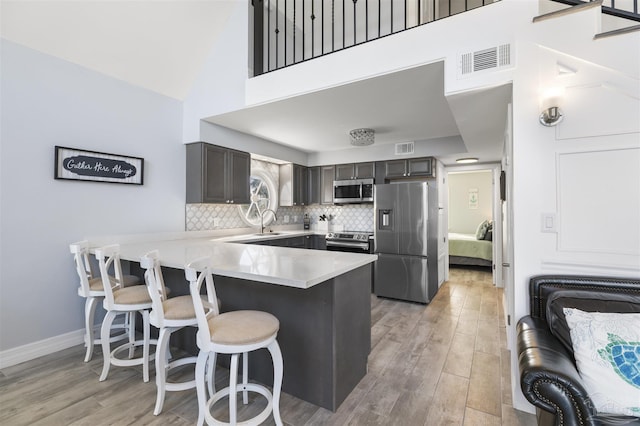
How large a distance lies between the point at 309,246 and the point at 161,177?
9.12 ft

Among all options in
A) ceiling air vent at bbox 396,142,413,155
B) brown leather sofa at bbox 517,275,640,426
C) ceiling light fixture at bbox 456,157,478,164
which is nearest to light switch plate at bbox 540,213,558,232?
brown leather sofa at bbox 517,275,640,426

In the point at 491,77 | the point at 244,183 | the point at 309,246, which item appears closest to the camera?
the point at 491,77

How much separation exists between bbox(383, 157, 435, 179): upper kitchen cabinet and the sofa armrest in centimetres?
366

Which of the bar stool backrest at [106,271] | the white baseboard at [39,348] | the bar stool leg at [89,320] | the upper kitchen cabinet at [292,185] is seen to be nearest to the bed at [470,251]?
the upper kitchen cabinet at [292,185]

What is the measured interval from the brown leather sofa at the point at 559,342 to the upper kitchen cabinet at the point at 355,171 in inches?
142

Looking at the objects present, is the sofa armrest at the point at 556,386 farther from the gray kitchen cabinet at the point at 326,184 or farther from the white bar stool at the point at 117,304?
the gray kitchen cabinet at the point at 326,184

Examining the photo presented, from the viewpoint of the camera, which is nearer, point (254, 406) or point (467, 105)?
point (254, 406)

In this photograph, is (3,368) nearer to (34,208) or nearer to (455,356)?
(34,208)

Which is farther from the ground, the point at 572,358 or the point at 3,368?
the point at 572,358

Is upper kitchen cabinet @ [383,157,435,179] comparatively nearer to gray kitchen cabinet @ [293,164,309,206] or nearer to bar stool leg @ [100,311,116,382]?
gray kitchen cabinet @ [293,164,309,206]

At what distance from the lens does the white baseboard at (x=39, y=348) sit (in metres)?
2.52

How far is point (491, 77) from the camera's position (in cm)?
215

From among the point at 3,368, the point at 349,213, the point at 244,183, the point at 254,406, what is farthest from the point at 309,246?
the point at 3,368

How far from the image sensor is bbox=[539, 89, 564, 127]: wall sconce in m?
1.91
